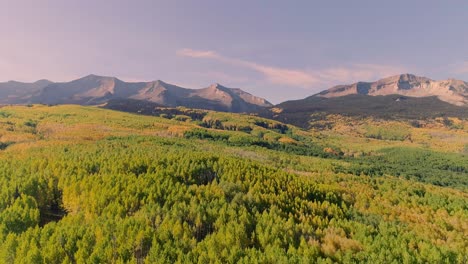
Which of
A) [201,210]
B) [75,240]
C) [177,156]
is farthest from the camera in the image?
[177,156]

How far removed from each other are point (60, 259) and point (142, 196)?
41.6 m

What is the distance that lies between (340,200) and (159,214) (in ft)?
293

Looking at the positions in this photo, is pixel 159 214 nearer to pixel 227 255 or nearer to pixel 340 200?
pixel 227 255

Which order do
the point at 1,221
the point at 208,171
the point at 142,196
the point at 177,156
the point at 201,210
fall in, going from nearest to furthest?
the point at 1,221 < the point at 201,210 < the point at 142,196 < the point at 208,171 < the point at 177,156

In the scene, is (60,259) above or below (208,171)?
below

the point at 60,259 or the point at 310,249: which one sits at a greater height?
the point at 310,249

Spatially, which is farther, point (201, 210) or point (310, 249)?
point (201, 210)

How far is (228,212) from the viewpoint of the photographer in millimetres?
114000

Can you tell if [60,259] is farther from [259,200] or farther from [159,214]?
[259,200]

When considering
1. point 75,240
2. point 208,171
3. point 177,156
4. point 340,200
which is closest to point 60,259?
point 75,240

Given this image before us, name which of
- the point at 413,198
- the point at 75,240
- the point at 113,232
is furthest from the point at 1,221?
the point at 413,198

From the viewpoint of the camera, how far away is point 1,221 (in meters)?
106

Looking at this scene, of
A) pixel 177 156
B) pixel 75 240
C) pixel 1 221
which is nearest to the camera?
pixel 75 240

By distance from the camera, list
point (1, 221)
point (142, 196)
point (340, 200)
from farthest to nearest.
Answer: point (340, 200)
point (142, 196)
point (1, 221)
